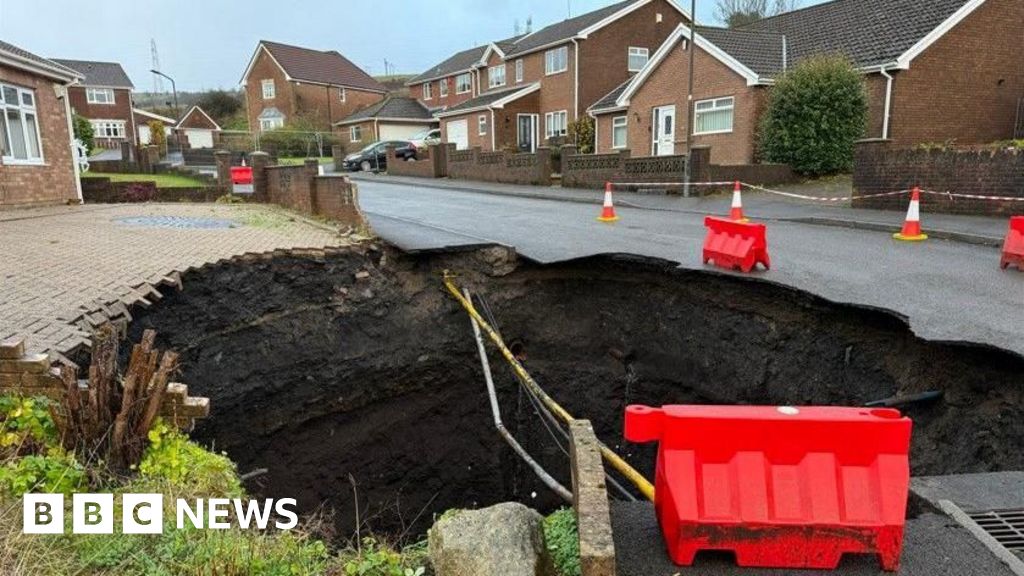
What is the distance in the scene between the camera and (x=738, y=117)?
20734 mm

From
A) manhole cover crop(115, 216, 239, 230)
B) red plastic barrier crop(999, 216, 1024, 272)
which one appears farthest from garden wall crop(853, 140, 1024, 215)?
manhole cover crop(115, 216, 239, 230)

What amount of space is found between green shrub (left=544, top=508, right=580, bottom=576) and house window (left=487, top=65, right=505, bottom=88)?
38327 millimetres

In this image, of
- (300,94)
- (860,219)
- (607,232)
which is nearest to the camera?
(607,232)

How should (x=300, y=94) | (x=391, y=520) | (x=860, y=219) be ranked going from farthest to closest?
1. (x=300, y=94)
2. (x=860, y=219)
3. (x=391, y=520)

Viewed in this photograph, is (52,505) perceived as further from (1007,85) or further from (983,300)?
(1007,85)

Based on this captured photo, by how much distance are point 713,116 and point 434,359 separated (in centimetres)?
1686

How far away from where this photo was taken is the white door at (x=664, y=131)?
2342 cm

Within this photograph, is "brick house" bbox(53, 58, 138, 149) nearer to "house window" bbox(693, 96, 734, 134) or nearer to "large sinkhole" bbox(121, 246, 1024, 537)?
"house window" bbox(693, 96, 734, 134)

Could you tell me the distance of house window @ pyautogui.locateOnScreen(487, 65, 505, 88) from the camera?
3962cm

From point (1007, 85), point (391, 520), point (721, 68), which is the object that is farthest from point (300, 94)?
point (391, 520)

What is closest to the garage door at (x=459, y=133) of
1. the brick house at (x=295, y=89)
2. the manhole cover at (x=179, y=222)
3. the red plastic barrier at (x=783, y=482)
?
the brick house at (x=295, y=89)

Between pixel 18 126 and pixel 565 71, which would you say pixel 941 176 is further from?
pixel 565 71

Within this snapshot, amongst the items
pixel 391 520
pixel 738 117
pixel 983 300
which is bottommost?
pixel 391 520

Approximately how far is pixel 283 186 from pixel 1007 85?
21.2 m
